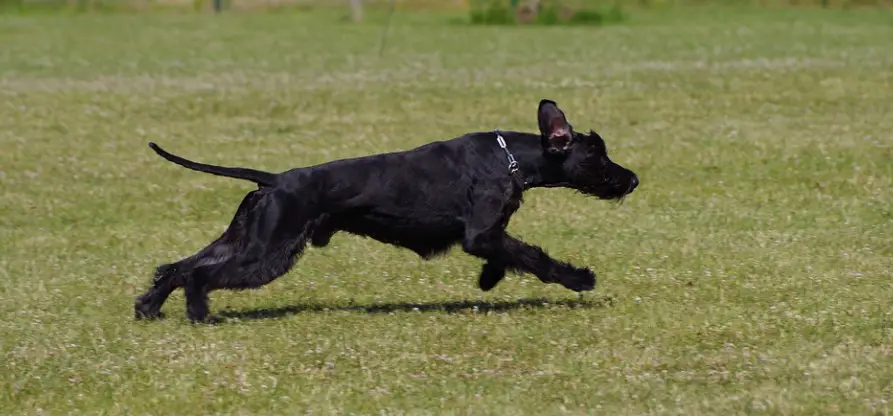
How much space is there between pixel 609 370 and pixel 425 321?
1712 mm

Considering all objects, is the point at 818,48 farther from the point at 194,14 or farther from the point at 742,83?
the point at 194,14

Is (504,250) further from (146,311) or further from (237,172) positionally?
(146,311)

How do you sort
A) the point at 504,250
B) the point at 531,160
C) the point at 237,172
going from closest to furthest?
the point at 237,172, the point at 504,250, the point at 531,160

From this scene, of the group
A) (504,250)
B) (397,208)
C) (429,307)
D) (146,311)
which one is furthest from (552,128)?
(146,311)

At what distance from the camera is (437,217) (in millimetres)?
9539

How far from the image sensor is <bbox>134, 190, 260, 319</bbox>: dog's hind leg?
942 centimetres

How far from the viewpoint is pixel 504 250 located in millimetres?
9531

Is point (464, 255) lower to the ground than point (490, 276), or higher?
lower

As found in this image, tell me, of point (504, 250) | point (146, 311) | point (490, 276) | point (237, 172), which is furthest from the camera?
point (490, 276)

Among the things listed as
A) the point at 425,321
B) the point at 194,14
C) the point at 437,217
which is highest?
the point at 437,217

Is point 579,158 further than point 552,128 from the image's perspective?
Yes

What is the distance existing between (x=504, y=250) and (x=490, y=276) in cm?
51

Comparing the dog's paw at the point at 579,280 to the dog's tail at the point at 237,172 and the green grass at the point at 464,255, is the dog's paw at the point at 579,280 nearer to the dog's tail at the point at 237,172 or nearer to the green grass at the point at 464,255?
the green grass at the point at 464,255

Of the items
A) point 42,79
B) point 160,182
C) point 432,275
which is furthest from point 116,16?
point 432,275
